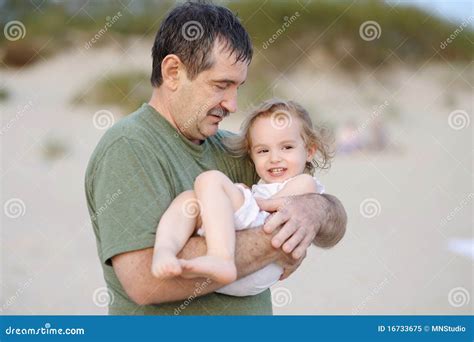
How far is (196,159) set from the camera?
169 centimetres

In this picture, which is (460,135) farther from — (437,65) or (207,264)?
(207,264)

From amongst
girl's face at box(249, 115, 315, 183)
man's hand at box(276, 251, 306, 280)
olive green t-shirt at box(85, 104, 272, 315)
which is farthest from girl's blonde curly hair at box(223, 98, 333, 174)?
man's hand at box(276, 251, 306, 280)

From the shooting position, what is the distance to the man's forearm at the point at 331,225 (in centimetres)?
172

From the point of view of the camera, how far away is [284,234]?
1542mm

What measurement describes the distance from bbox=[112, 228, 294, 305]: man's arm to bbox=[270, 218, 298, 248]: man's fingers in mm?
40

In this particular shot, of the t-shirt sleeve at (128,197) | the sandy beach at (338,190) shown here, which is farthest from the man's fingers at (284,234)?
the sandy beach at (338,190)

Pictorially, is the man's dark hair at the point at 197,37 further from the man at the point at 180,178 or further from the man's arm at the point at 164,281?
the man's arm at the point at 164,281

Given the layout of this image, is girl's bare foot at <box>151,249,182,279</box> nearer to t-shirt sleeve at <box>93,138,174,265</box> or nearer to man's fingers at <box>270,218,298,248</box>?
t-shirt sleeve at <box>93,138,174,265</box>

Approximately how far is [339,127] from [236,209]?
7142mm

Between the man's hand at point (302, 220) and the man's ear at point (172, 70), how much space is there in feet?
1.10

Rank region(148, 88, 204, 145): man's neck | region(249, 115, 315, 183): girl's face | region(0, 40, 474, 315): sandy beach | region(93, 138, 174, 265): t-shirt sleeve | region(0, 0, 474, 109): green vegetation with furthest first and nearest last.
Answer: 1. region(0, 0, 474, 109): green vegetation
2. region(0, 40, 474, 315): sandy beach
3. region(249, 115, 315, 183): girl's face
4. region(148, 88, 204, 145): man's neck
5. region(93, 138, 174, 265): t-shirt sleeve

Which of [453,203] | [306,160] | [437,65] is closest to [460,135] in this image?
[437,65]

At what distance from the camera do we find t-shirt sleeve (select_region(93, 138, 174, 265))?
4.82 feet

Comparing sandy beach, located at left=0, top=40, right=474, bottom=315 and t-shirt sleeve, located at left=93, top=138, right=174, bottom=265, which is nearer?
t-shirt sleeve, located at left=93, top=138, right=174, bottom=265
